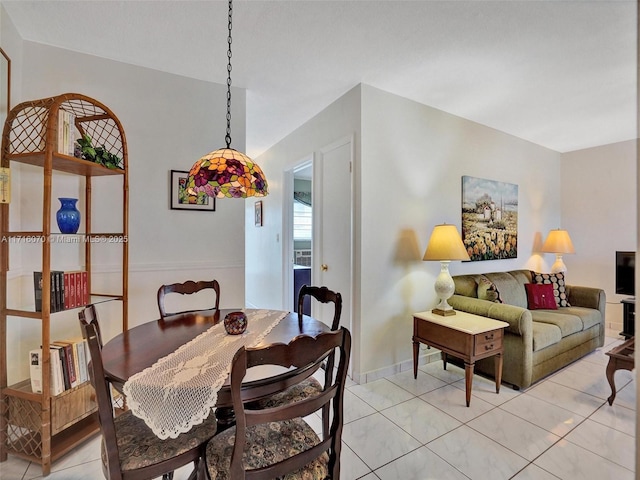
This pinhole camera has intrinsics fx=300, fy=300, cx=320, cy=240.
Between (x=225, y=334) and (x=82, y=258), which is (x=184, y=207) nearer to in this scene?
(x=82, y=258)

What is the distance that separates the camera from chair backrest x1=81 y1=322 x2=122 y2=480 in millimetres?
1022

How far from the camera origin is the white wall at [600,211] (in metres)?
4.01

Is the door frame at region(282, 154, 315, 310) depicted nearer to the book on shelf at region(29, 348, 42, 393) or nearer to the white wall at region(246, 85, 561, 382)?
the white wall at region(246, 85, 561, 382)

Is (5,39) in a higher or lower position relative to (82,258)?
higher

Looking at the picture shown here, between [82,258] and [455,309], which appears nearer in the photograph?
[82,258]

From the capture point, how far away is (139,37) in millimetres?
2029

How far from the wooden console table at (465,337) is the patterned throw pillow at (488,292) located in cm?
41

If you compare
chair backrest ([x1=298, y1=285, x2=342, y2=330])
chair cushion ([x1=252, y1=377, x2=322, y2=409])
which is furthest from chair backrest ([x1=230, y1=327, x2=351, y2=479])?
chair backrest ([x1=298, y1=285, x2=342, y2=330])

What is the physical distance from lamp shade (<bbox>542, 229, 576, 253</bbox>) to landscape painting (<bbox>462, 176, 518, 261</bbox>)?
1.95 feet

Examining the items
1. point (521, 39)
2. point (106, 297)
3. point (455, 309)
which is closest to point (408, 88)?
point (521, 39)

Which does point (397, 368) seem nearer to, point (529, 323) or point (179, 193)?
point (529, 323)

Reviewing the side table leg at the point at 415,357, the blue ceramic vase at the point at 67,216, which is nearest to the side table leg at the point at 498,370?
the side table leg at the point at 415,357

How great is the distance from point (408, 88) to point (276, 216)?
2331 millimetres

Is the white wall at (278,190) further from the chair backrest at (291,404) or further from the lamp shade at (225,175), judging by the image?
the chair backrest at (291,404)
